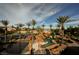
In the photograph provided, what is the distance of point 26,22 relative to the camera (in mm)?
2475

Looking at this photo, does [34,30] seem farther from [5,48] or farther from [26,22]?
[5,48]

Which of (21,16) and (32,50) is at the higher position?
(21,16)

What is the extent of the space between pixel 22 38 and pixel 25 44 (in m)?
0.09

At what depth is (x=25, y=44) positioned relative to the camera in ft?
8.09

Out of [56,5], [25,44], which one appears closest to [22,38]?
[25,44]

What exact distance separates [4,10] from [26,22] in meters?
0.32

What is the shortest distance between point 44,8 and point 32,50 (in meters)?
0.57

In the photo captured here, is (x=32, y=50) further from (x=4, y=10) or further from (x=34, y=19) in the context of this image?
(x=4, y=10)

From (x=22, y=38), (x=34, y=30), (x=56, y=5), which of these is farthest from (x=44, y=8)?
(x=22, y=38)

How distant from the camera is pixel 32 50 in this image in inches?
97.2

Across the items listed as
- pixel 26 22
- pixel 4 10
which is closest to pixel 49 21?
pixel 26 22
